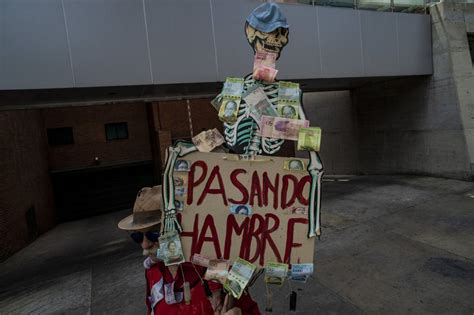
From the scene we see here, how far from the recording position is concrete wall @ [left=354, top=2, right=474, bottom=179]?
9.17 meters

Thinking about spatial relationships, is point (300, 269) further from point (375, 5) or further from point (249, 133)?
point (375, 5)

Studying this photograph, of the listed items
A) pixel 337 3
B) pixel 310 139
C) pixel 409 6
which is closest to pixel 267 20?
pixel 310 139

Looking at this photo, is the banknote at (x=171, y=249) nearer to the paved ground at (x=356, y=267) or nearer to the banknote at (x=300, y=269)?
the banknote at (x=300, y=269)

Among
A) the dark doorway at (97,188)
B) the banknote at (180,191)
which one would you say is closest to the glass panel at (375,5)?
the banknote at (180,191)

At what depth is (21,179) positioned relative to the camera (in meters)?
10.1

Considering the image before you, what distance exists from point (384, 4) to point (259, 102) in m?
9.28

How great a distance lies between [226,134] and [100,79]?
458cm

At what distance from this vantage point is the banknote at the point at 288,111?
195 cm

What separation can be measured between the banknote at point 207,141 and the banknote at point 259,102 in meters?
0.29

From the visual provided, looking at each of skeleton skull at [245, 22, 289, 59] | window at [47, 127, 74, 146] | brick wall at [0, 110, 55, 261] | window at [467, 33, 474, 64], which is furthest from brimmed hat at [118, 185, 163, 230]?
window at [47, 127, 74, 146]

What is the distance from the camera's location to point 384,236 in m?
6.13

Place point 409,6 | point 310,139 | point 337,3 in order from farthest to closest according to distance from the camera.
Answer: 1. point 409,6
2. point 337,3
3. point 310,139

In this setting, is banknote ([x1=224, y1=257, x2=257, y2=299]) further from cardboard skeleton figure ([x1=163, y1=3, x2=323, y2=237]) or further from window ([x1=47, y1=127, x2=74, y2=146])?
window ([x1=47, y1=127, x2=74, y2=146])

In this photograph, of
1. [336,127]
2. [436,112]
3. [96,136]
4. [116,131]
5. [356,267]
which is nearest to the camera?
[356,267]
